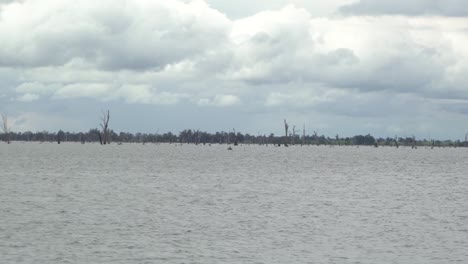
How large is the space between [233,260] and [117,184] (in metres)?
46.7

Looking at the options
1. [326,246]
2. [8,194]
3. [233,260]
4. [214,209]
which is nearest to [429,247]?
[326,246]

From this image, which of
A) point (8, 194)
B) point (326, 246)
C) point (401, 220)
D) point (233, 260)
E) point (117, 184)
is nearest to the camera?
point (233, 260)

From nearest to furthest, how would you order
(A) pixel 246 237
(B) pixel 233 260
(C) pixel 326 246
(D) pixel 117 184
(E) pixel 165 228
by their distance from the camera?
(B) pixel 233 260, (C) pixel 326 246, (A) pixel 246 237, (E) pixel 165 228, (D) pixel 117 184

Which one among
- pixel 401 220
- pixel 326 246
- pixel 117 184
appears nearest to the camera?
pixel 326 246

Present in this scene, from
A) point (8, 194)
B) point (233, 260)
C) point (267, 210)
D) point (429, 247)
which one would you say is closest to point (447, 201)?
point (267, 210)

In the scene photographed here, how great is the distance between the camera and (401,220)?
44.8 metres

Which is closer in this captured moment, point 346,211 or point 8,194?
point 346,211

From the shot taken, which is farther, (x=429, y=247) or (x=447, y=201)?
(x=447, y=201)

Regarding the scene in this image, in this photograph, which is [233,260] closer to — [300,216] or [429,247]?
[429,247]

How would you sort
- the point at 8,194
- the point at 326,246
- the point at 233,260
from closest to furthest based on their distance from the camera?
the point at 233,260 < the point at 326,246 < the point at 8,194

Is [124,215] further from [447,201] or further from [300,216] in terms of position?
[447,201]

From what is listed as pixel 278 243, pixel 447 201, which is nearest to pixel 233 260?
pixel 278 243

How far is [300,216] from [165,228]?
1114 cm

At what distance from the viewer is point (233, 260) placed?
2997cm
